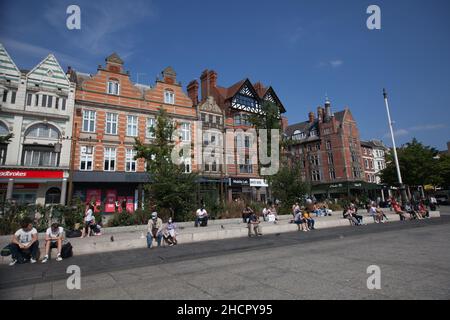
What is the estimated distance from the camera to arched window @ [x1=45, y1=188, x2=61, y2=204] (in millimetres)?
24420

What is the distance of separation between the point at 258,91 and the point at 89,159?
1118 inches

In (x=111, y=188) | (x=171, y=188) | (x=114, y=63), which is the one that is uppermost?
(x=114, y=63)

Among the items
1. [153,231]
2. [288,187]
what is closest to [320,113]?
[288,187]

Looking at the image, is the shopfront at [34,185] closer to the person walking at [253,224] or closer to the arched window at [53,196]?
the arched window at [53,196]

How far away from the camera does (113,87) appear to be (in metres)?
28.5

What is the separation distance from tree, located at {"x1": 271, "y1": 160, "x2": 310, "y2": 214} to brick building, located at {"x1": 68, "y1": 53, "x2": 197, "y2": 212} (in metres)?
13.9

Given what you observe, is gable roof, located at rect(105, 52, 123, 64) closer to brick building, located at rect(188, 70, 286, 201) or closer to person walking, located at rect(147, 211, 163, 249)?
brick building, located at rect(188, 70, 286, 201)

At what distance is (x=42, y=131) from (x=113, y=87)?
8.49 m

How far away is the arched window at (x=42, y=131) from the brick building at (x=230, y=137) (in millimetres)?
16092

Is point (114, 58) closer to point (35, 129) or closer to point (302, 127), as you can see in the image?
point (35, 129)

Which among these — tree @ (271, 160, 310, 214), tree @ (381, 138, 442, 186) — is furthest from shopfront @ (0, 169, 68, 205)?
tree @ (381, 138, 442, 186)

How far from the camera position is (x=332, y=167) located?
53688mm
